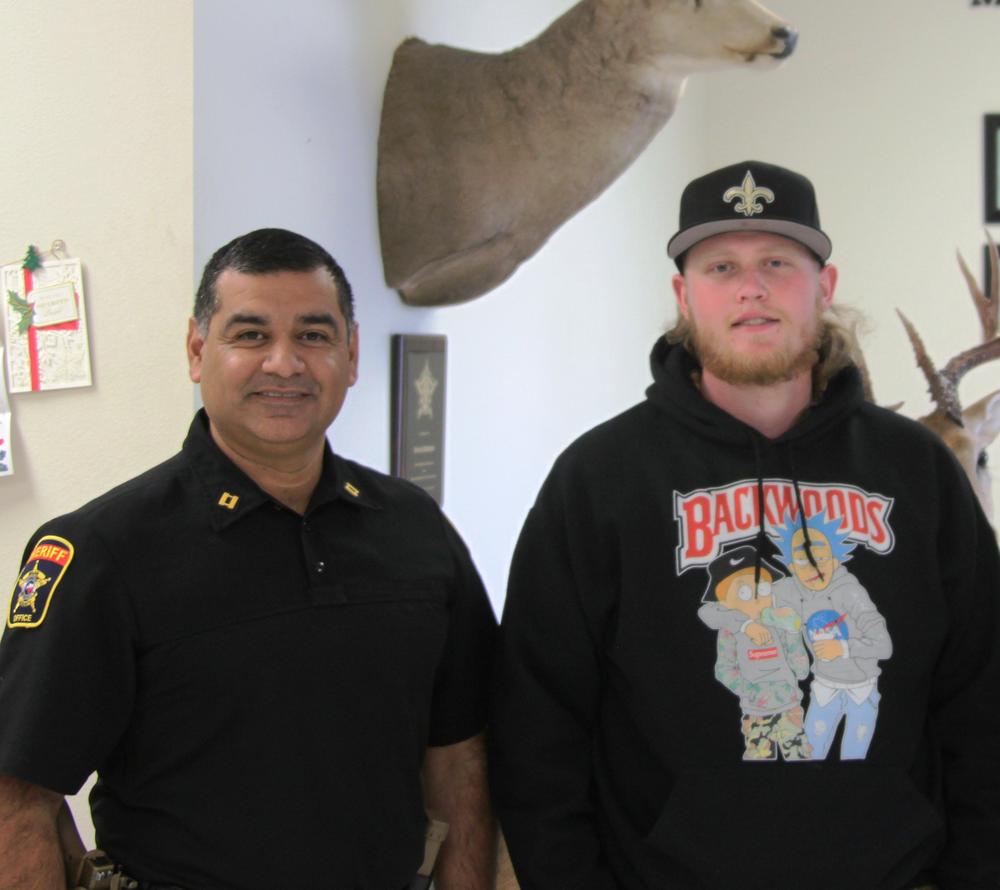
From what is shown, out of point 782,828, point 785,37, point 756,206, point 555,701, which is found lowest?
point 782,828

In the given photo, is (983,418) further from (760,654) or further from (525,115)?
(760,654)

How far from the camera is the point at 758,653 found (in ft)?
4.45

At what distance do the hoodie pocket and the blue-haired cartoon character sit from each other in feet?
0.13

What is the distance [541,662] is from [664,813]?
227mm

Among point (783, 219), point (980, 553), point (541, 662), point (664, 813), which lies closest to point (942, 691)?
point (980, 553)

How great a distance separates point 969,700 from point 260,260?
1.01 meters

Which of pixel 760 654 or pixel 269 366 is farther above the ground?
pixel 269 366

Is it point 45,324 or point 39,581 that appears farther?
point 45,324

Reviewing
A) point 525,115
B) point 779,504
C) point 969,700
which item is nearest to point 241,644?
point 779,504

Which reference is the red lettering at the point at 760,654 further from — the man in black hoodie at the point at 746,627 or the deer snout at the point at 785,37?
the deer snout at the point at 785,37

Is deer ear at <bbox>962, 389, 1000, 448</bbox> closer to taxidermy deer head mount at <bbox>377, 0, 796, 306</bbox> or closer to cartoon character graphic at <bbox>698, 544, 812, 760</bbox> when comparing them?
taxidermy deer head mount at <bbox>377, 0, 796, 306</bbox>

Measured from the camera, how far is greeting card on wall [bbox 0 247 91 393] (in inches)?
69.7

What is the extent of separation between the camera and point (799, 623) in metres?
1.37

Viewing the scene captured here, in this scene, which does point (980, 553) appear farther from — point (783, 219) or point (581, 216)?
point (581, 216)
